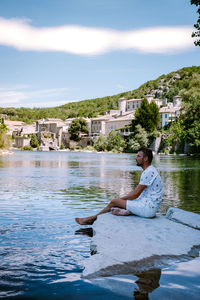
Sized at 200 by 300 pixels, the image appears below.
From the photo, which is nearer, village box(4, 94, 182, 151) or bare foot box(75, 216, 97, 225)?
bare foot box(75, 216, 97, 225)

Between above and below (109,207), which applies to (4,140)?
above

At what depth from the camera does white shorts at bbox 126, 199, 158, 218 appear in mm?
5723

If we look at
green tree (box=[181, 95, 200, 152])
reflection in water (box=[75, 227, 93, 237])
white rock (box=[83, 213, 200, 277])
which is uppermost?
green tree (box=[181, 95, 200, 152])

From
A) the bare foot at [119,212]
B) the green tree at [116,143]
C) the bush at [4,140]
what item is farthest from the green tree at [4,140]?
the bare foot at [119,212]

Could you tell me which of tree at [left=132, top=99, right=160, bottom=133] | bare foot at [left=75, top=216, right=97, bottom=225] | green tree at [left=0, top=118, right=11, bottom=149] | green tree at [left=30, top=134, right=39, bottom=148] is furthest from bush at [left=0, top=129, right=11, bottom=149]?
green tree at [left=30, top=134, right=39, bottom=148]

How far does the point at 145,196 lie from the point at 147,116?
228 feet

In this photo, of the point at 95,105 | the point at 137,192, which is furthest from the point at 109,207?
the point at 95,105

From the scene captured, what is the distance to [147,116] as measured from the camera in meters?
74.2

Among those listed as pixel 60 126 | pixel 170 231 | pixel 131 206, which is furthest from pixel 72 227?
pixel 60 126

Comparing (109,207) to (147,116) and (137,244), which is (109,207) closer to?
(137,244)

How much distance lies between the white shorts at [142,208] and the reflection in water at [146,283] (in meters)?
1.70

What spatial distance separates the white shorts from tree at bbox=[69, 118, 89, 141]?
97.0 meters

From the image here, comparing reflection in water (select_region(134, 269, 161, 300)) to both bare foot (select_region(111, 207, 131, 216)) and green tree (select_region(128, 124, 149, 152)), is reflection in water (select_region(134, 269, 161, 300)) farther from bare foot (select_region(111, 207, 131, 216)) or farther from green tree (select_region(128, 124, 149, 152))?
green tree (select_region(128, 124, 149, 152))

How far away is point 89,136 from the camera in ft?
344
